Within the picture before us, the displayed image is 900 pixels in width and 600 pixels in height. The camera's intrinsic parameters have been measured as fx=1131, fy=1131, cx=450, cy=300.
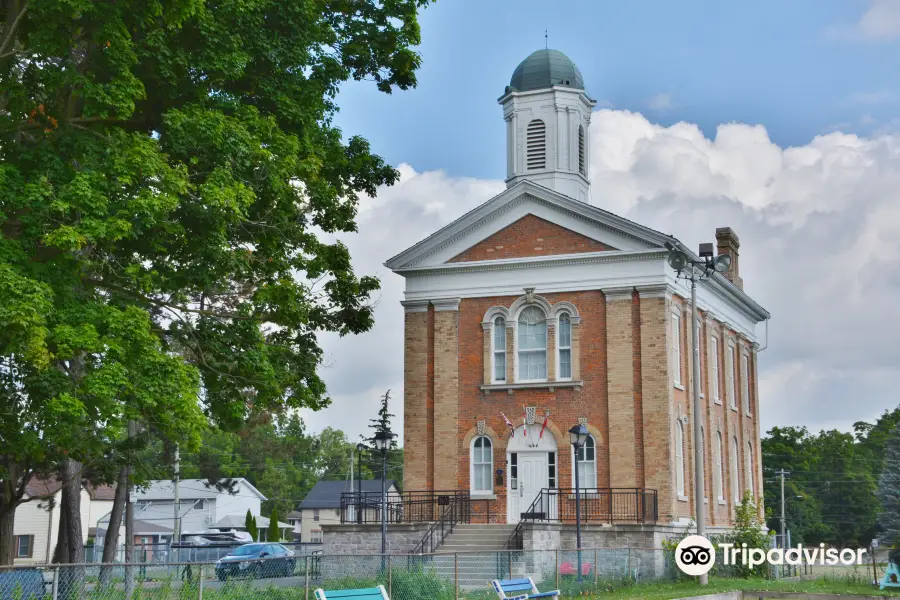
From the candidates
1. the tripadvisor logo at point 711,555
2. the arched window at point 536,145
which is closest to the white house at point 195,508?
the arched window at point 536,145

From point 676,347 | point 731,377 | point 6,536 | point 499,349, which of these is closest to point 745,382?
point 731,377

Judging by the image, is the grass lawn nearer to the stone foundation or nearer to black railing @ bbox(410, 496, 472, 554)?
black railing @ bbox(410, 496, 472, 554)

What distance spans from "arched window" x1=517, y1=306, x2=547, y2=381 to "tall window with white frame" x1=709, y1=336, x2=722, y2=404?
22.6 feet

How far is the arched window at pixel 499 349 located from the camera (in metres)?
35.0

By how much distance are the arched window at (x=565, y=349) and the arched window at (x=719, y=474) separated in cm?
722

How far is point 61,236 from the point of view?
1714 cm

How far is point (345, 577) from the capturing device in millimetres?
21438

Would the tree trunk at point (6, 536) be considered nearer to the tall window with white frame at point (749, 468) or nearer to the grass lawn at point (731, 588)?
the grass lawn at point (731, 588)

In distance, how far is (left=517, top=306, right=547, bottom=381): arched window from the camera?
114 feet

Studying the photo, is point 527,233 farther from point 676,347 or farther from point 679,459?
point 679,459

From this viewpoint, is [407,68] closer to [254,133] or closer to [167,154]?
[254,133]

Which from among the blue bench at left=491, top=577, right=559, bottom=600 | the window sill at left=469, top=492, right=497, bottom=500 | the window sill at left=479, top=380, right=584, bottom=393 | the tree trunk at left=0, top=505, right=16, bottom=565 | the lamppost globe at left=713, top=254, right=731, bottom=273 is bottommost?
the blue bench at left=491, top=577, right=559, bottom=600

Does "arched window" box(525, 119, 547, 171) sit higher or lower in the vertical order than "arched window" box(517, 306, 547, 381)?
higher

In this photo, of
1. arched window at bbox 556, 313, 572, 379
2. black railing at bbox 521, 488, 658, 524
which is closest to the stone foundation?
black railing at bbox 521, 488, 658, 524
